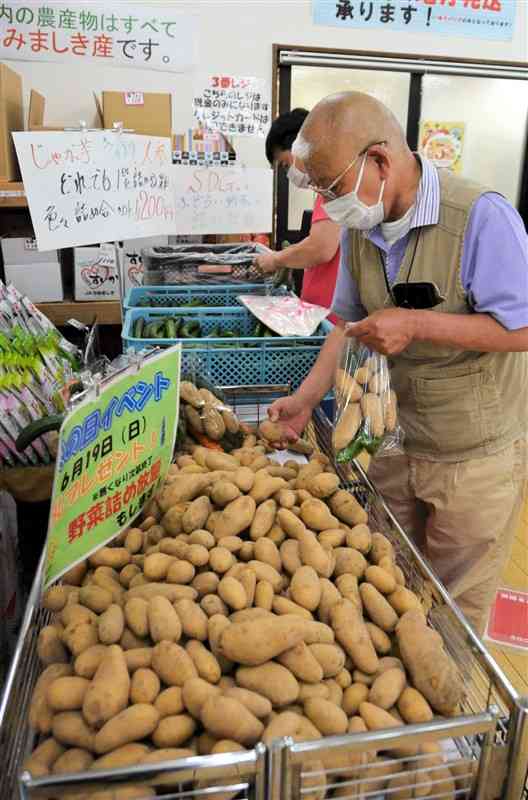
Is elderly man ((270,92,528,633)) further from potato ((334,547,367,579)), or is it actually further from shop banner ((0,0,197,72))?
shop banner ((0,0,197,72))

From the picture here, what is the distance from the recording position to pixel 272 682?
0.75 m

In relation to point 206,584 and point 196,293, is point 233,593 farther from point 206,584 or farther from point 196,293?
point 196,293

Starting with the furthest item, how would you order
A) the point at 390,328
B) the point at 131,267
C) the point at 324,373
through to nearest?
the point at 131,267 < the point at 324,373 < the point at 390,328

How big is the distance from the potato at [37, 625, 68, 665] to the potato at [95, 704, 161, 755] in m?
0.16

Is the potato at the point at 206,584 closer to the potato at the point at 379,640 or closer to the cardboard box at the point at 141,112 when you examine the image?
the potato at the point at 379,640

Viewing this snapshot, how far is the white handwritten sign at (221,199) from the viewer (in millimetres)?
2512

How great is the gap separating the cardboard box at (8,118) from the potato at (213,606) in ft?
8.12

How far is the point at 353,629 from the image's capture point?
0.84 meters

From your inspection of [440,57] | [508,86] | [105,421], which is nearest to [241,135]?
[440,57]

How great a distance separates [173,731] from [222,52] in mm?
4005

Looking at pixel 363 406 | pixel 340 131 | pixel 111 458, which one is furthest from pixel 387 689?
pixel 340 131

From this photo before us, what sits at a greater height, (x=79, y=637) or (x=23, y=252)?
(x=23, y=252)

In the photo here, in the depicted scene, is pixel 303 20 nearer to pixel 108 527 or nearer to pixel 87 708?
pixel 108 527

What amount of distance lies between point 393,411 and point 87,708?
0.80 m
